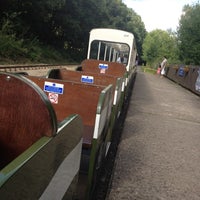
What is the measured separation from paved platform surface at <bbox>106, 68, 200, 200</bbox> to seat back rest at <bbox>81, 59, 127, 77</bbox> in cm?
245

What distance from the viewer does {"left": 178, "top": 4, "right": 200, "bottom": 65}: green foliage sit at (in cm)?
3262

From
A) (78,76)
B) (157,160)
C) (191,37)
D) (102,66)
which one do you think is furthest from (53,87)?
(191,37)

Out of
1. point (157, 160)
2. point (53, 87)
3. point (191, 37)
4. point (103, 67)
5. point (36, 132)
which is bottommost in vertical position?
point (157, 160)

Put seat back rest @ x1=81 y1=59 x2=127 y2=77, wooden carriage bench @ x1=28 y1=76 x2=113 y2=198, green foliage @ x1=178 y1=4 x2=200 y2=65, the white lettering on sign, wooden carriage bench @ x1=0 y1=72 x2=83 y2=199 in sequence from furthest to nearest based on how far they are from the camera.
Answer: green foliage @ x1=178 y1=4 x2=200 y2=65 → seat back rest @ x1=81 y1=59 x2=127 y2=77 → the white lettering on sign → wooden carriage bench @ x1=28 y1=76 x2=113 y2=198 → wooden carriage bench @ x1=0 y1=72 x2=83 y2=199

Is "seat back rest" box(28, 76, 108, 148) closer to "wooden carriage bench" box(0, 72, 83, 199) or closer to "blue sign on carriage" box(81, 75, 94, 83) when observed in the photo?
"blue sign on carriage" box(81, 75, 94, 83)

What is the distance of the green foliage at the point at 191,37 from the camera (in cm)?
3262

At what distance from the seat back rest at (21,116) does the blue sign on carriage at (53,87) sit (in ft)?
8.59

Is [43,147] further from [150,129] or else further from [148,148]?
[150,129]

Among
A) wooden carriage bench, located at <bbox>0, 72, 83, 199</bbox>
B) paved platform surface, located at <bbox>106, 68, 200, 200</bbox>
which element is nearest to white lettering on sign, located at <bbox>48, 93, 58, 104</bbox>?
paved platform surface, located at <bbox>106, 68, 200, 200</bbox>

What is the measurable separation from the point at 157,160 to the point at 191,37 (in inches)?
1179

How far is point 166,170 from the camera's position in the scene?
501 centimetres

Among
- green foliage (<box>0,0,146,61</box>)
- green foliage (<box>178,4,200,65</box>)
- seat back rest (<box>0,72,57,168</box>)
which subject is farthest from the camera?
green foliage (<box>178,4,200,65</box>)

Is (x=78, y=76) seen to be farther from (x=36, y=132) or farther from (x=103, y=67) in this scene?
(x=103, y=67)

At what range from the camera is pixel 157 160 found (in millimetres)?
5422
